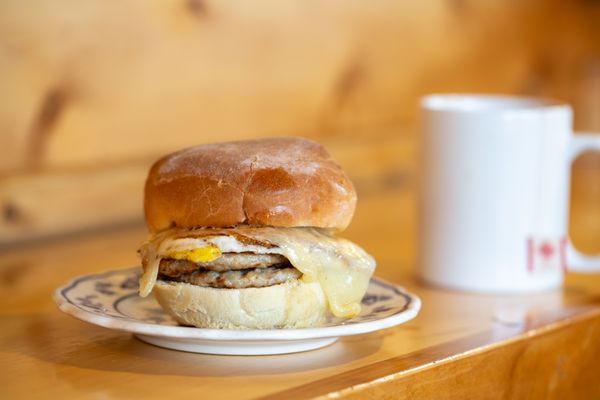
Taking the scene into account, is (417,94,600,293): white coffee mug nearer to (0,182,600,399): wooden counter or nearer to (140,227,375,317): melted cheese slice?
(0,182,600,399): wooden counter

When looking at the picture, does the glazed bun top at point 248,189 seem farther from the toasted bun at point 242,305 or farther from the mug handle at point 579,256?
the mug handle at point 579,256

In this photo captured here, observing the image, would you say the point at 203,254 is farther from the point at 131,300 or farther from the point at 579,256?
the point at 579,256

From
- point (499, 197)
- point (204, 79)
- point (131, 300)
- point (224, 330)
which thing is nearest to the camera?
point (224, 330)

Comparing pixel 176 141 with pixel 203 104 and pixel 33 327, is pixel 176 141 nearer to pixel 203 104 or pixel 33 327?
pixel 203 104

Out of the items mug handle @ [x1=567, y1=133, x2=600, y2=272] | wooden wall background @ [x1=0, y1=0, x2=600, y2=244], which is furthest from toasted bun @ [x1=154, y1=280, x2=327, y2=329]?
wooden wall background @ [x1=0, y1=0, x2=600, y2=244]

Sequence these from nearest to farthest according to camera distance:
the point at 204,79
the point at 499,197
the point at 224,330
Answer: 1. the point at 224,330
2. the point at 499,197
3. the point at 204,79

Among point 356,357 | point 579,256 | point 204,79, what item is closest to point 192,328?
point 356,357

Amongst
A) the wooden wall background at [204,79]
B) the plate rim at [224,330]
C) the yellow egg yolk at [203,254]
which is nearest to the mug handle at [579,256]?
the plate rim at [224,330]
